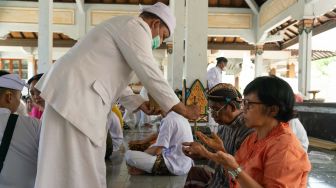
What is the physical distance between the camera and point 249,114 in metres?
1.79

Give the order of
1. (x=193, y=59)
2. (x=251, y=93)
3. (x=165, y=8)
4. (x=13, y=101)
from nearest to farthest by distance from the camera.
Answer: (x=251, y=93), (x=13, y=101), (x=165, y=8), (x=193, y=59)

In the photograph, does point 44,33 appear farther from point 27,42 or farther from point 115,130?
point 27,42

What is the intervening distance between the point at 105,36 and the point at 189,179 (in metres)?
1.24

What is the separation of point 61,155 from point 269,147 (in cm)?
118

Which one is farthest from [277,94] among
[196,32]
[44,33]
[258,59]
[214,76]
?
[258,59]

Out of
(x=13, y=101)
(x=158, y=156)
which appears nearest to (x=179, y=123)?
(x=158, y=156)

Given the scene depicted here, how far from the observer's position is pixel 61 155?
7.02 ft

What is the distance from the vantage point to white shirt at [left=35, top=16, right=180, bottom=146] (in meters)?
2.12

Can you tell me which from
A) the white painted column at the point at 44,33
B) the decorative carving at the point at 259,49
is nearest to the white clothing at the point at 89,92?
the white painted column at the point at 44,33

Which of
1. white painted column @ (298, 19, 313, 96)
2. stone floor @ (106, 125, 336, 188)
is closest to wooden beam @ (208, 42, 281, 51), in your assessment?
white painted column @ (298, 19, 313, 96)

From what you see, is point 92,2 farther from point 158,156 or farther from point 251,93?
point 251,93

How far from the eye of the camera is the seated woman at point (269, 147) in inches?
60.9

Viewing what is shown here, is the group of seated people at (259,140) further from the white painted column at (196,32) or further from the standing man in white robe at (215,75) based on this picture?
the standing man in white robe at (215,75)

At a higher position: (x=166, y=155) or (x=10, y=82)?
(x=10, y=82)
